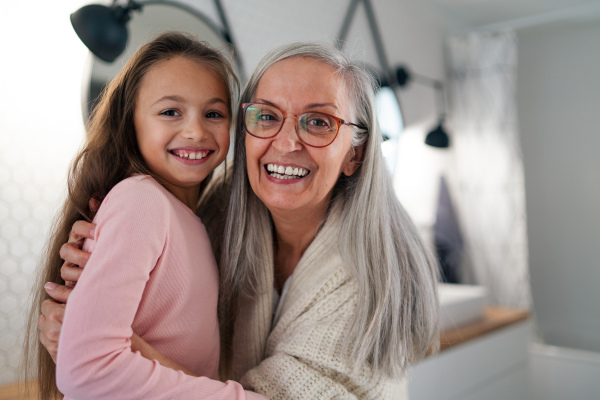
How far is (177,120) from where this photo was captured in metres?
0.95

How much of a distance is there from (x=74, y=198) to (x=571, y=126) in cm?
341

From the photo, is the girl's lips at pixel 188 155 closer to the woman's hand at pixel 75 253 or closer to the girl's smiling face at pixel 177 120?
the girl's smiling face at pixel 177 120

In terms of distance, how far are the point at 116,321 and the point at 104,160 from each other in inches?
14.3

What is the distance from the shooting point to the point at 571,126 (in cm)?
336

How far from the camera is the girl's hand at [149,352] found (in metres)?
0.78

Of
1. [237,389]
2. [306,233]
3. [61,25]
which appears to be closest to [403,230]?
[306,233]

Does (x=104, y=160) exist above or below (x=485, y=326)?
above

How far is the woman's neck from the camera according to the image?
1.12 meters

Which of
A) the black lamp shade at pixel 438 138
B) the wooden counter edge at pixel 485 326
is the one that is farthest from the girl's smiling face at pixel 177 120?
the black lamp shade at pixel 438 138

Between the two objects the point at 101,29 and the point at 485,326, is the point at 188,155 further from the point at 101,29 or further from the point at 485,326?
the point at 485,326

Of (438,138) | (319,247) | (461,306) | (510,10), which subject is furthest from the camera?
(510,10)

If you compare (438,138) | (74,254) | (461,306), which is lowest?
(461,306)

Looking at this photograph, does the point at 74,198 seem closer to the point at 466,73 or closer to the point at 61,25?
the point at 61,25

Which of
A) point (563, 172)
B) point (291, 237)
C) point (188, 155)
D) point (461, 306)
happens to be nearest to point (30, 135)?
point (188, 155)
